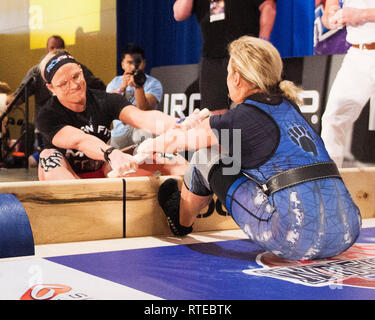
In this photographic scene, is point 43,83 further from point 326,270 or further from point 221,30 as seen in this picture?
point 326,270

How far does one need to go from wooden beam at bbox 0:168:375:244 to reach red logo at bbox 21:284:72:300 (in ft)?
1.99

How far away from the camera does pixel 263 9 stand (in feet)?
11.5

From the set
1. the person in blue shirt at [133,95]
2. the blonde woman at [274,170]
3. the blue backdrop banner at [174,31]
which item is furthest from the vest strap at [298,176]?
the blue backdrop banner at [174,31]

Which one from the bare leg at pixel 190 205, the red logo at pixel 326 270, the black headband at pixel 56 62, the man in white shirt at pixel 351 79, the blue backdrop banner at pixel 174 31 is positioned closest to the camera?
the red logo at pixel 326 270

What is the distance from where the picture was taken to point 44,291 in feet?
5.00

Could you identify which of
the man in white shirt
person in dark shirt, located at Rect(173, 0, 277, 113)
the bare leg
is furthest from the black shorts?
the bare leg

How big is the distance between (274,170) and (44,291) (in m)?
0.78

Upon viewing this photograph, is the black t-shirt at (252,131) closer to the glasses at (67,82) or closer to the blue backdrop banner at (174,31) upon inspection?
the glasses at (67,82)

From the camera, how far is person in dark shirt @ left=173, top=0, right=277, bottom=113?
343 centimetres

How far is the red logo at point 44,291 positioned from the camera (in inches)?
58.1

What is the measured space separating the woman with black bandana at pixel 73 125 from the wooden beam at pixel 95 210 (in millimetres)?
352

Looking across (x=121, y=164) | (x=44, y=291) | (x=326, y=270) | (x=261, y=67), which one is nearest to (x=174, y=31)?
(x=121, y=164)

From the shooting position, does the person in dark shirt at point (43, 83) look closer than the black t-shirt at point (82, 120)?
No
